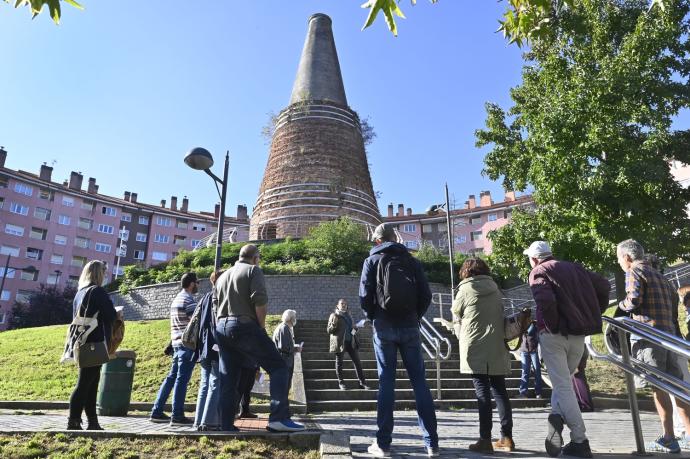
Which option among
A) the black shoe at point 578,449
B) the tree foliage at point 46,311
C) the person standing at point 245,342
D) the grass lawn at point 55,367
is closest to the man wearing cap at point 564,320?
the black shoe at point 578,449

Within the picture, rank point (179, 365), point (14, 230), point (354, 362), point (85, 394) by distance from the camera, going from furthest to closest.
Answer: point (14, 230) < point (354, 362) < point (179, 365) < point (85, 394)

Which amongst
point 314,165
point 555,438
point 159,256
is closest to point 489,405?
point 555,438

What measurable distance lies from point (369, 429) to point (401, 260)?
2484 millimetres

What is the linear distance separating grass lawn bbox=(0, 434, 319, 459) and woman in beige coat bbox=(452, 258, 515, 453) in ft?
4.97

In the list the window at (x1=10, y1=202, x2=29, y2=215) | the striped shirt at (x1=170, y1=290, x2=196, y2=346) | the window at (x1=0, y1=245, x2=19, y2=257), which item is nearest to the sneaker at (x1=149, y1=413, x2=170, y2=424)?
the striped shirt at (x1=170, y1=290, x2=196, y2=346)

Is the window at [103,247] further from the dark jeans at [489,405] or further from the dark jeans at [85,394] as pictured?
the dark jeans at [489,405]

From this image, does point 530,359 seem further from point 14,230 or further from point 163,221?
point 163,221

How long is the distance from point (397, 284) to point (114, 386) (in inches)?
179

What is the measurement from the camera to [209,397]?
15.8 feet

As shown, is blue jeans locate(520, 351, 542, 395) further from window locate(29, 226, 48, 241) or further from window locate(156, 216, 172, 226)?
window locate(156, 216, 172, 226)

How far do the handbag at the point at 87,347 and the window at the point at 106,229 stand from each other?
57469mm

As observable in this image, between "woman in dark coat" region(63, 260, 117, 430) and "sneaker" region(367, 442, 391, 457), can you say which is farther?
"woman in dark coat" region(63, 260, 117, 430)

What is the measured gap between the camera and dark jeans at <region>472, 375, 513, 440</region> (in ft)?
13.7

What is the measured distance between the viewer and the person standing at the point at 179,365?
5660 mm
